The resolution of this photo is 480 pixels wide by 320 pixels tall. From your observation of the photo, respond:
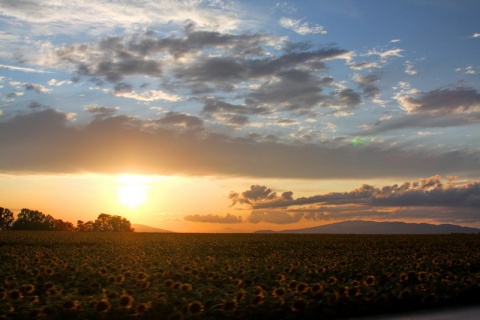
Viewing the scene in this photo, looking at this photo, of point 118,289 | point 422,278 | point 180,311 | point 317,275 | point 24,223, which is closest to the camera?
point 180,311

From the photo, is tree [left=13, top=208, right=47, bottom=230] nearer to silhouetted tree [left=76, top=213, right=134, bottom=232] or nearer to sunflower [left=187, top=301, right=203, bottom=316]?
silhouetted tree [left=76, top=213, right=134, bottom=232]

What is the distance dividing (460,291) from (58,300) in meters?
10.3

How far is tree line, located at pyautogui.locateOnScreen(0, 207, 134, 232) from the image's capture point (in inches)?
5271

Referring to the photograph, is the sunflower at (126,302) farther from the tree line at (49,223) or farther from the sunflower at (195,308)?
the tree line at (49,223)

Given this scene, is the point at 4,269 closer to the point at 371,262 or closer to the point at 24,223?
the point at 371,262

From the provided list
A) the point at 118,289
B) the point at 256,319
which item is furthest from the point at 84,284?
the point at 256,319

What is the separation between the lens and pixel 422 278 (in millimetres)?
14695

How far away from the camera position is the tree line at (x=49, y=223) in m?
134

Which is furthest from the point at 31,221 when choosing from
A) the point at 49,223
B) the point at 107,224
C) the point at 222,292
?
the point at 222,292

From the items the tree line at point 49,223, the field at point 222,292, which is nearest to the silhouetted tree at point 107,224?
the tree line at point 49,223

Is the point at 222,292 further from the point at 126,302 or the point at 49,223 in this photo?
the point at 49,223

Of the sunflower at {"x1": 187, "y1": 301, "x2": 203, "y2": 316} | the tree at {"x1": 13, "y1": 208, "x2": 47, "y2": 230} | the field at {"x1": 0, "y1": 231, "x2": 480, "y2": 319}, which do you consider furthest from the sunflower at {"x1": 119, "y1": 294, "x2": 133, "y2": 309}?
the tree at {"x1": 13, "y1": 208, "x2": 47, "y2": 230}

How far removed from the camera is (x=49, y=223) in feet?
450

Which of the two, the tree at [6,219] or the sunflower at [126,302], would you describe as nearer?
the sunflower at [126,302]
